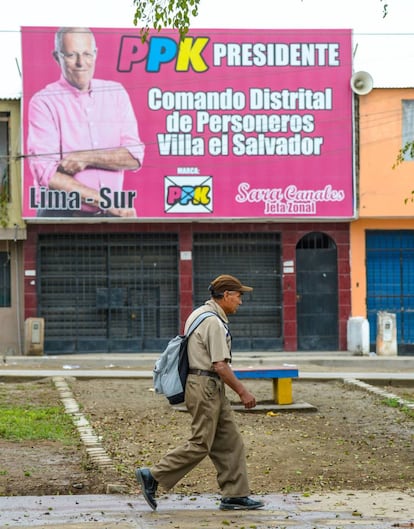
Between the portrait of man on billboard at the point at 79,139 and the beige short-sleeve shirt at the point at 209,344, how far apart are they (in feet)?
58.1

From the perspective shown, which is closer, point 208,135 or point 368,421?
point 368,421

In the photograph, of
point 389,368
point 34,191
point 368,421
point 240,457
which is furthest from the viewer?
point 34,191

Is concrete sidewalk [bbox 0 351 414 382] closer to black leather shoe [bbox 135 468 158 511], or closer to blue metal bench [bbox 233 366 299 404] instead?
blue metal bench [bbox 233 366 299 404]

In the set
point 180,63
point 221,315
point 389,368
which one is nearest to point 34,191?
point 180,63

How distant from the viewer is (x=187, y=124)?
26.3 meters

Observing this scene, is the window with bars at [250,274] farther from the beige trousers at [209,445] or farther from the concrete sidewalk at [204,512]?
the beige trousers at [209,445]

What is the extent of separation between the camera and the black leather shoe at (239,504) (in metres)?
8.35

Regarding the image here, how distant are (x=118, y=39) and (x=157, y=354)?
7.63 meters

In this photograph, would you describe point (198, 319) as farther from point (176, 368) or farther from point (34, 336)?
point (34, 336)

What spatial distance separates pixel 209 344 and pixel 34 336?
17.7 m

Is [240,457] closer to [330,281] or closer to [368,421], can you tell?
[368,421]

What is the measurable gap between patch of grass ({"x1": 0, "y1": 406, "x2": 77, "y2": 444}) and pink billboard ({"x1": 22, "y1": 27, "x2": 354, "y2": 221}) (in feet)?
39.9

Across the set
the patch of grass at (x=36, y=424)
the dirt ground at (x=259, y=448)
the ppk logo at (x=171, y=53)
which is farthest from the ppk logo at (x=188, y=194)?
the patch of grass at (x=36, y=424)

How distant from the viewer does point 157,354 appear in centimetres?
2609
